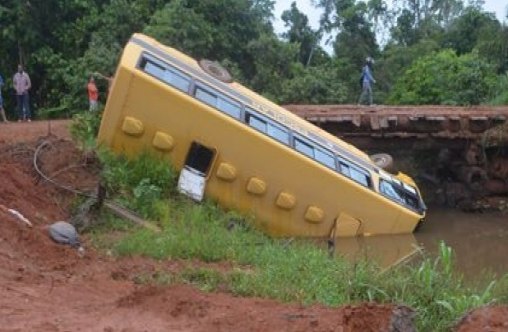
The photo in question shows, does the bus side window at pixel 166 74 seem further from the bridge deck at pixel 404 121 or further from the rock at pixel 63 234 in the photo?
the bridge deck at pixel 404 121

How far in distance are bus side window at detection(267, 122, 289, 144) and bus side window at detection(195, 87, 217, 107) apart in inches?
41.3

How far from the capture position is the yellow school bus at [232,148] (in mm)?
12781

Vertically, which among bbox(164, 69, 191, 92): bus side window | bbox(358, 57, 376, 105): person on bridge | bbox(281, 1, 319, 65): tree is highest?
bbox(281, 1, 319, 65): tree

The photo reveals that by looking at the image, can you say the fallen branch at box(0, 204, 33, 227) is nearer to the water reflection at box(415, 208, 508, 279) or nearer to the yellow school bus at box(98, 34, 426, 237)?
the yellow school bus at box(98, 34, 426, 237)

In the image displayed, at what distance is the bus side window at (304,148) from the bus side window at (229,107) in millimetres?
1148

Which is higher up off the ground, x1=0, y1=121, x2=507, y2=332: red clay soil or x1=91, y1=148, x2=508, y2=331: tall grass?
x1=91, y1=148, x2=508, y2=331: tall grass

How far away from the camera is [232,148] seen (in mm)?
12945

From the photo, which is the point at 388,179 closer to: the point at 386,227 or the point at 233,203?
the point at 386,227

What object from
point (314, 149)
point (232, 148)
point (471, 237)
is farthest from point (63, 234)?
point (471, 237)

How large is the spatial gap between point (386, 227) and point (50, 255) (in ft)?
25.0

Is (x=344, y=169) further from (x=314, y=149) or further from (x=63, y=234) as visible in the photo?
(x=63, y=234)

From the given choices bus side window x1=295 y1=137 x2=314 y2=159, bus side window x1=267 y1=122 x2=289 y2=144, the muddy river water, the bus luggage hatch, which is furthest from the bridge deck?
the bus luggage hatch

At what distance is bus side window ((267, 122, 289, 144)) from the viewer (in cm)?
1326

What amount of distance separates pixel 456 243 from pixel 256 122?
17.3 ft
